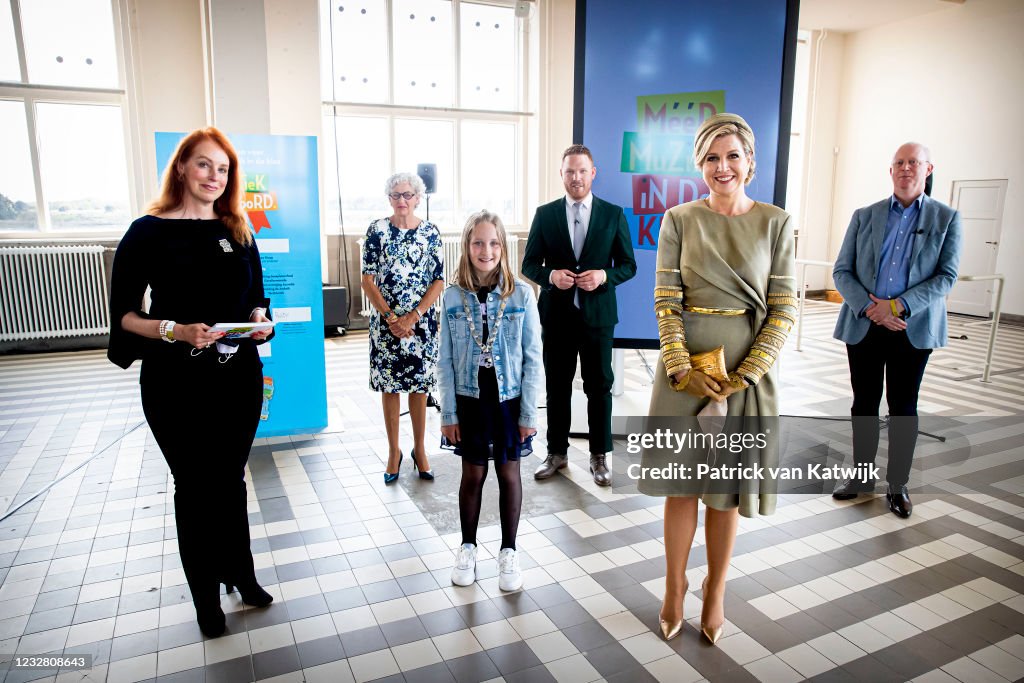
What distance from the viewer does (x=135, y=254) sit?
2.28 m

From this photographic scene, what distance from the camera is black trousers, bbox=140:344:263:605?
7.62 feet

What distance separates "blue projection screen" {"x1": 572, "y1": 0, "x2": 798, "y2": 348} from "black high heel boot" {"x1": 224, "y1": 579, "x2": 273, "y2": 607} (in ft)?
9.49

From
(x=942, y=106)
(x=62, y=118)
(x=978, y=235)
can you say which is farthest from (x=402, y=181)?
(x=942, y=106)

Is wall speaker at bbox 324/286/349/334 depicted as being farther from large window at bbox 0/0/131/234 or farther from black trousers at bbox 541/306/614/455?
Result: black trousers at bbox 541/306/614/455

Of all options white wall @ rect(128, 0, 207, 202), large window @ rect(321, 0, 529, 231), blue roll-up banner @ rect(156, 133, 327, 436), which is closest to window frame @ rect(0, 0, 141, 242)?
white wall @ rect(128, 0, 207, 202)

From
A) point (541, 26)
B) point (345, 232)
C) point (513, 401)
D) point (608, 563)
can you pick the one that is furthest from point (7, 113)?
point (608, 563)

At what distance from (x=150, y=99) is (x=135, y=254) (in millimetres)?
6737

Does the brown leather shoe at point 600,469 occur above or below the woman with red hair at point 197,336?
below

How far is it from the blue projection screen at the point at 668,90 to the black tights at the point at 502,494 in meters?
2.11

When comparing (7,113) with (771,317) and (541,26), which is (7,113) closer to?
(541,26)

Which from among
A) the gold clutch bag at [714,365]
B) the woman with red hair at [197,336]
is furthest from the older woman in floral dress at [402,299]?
the gold clutch bag at [714,365]

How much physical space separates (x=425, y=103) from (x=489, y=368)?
312 inches

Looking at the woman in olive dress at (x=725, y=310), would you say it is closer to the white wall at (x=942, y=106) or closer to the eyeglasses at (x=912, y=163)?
the eyeglasses at (x=912, y=163)

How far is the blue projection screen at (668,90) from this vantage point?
169 inches
